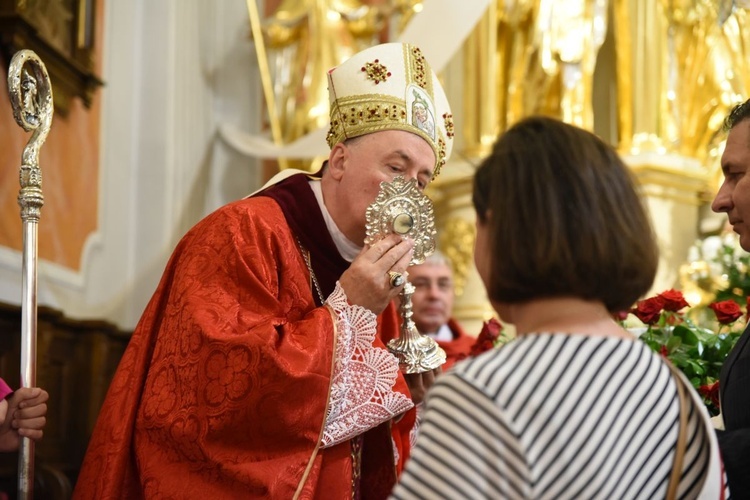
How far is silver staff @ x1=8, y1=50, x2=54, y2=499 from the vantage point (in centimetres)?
293

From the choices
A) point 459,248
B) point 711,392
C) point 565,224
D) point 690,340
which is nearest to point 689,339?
point 690,340

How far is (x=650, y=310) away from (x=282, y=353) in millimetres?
1298

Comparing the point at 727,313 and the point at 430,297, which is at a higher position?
the point at 727,313

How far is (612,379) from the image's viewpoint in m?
1.53

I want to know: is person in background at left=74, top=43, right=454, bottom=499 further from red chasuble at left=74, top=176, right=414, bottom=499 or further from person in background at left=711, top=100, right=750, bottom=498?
person in background at left=711, top=100, right=750, bottom=498

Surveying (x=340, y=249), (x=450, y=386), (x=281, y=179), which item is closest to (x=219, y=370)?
(x=340, y=249)

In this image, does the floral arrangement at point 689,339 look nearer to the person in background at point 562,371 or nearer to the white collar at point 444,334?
the person in background at point 562,371

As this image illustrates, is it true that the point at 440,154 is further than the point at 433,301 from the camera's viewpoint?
No

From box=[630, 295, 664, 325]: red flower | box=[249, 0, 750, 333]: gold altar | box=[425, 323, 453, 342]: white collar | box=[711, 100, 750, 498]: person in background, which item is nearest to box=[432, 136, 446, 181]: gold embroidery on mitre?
box=[630, 295, 664, 325]: red flower

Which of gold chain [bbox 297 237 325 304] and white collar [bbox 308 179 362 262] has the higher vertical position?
white collar [bbox 308 179 362 262]

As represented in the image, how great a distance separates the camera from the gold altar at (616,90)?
598cm

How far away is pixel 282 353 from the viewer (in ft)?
8.36

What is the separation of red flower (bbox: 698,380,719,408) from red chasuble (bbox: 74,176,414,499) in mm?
872

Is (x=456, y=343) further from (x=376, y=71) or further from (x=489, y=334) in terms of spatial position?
(x=376, y=71)
